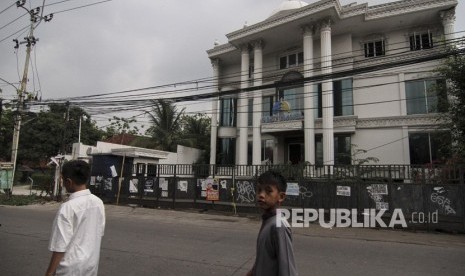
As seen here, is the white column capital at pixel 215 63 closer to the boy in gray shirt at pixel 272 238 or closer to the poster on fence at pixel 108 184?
the poster on fence at pixel 108 184

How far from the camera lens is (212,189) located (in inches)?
625

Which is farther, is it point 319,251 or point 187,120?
point 187,120

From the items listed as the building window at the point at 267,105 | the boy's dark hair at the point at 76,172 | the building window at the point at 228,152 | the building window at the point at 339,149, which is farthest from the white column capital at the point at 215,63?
the boy's dark hair at the point at 76,172

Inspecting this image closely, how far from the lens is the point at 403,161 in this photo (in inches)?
781

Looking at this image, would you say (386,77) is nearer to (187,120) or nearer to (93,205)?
(187,120)

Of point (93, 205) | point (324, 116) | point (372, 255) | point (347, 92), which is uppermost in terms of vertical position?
point (347, 92)

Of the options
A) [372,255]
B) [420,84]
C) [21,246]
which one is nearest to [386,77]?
[420,84]

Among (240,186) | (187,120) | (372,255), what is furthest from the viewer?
(187,120)

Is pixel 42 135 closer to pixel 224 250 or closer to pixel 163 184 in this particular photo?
pixel 163 184

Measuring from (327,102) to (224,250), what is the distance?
46.8 feet

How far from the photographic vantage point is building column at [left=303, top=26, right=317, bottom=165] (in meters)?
20.2

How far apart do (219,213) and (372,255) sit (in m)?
8.62

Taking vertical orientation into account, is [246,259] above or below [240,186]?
below

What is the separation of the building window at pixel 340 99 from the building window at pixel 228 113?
700 cm
